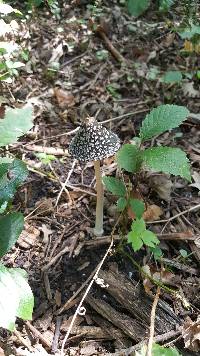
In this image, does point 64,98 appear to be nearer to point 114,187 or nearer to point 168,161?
point 114,187

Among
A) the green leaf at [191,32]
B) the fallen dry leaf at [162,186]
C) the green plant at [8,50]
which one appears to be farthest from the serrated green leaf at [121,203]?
the green leaf at [191,32]

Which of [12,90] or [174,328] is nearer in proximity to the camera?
[174,328]

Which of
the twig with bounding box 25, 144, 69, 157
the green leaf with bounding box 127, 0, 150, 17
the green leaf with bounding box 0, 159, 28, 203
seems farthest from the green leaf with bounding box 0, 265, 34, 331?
the green leaf with bounding box 127, 0, 150, 17

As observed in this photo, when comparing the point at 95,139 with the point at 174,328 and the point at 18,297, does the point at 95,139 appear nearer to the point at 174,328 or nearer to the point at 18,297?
the point at 18,297

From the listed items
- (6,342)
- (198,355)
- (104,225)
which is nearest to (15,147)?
(104,225)

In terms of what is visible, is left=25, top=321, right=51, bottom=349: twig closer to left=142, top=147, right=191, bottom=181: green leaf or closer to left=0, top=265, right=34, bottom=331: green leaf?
left=0, top=265, right=34, bottom=331: green leaf
